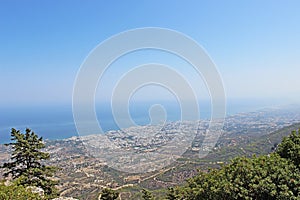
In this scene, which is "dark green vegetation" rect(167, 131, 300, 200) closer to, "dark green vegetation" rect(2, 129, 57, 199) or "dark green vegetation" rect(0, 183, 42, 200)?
"dark green vegetation" rect(0, 183, 42, 200)

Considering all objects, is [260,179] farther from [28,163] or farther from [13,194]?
[28,163]

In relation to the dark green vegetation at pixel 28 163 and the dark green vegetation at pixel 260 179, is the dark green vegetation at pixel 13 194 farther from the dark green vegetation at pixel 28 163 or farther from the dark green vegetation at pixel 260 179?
the dark green vegetation at pixel 260 179

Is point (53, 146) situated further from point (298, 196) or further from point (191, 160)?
point (298, 196)

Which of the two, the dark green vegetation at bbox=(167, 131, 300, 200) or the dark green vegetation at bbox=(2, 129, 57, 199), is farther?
the dark green vegetation at bbox=(2, 129, 57, 199)

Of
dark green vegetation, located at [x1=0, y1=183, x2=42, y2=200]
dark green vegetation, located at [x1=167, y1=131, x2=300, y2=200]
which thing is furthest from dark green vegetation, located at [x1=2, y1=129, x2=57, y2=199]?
dark green vegetation, located at [x1=167, y1=131, x2=300, y2=200]

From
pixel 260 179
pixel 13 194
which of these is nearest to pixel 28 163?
pixel 13 194
